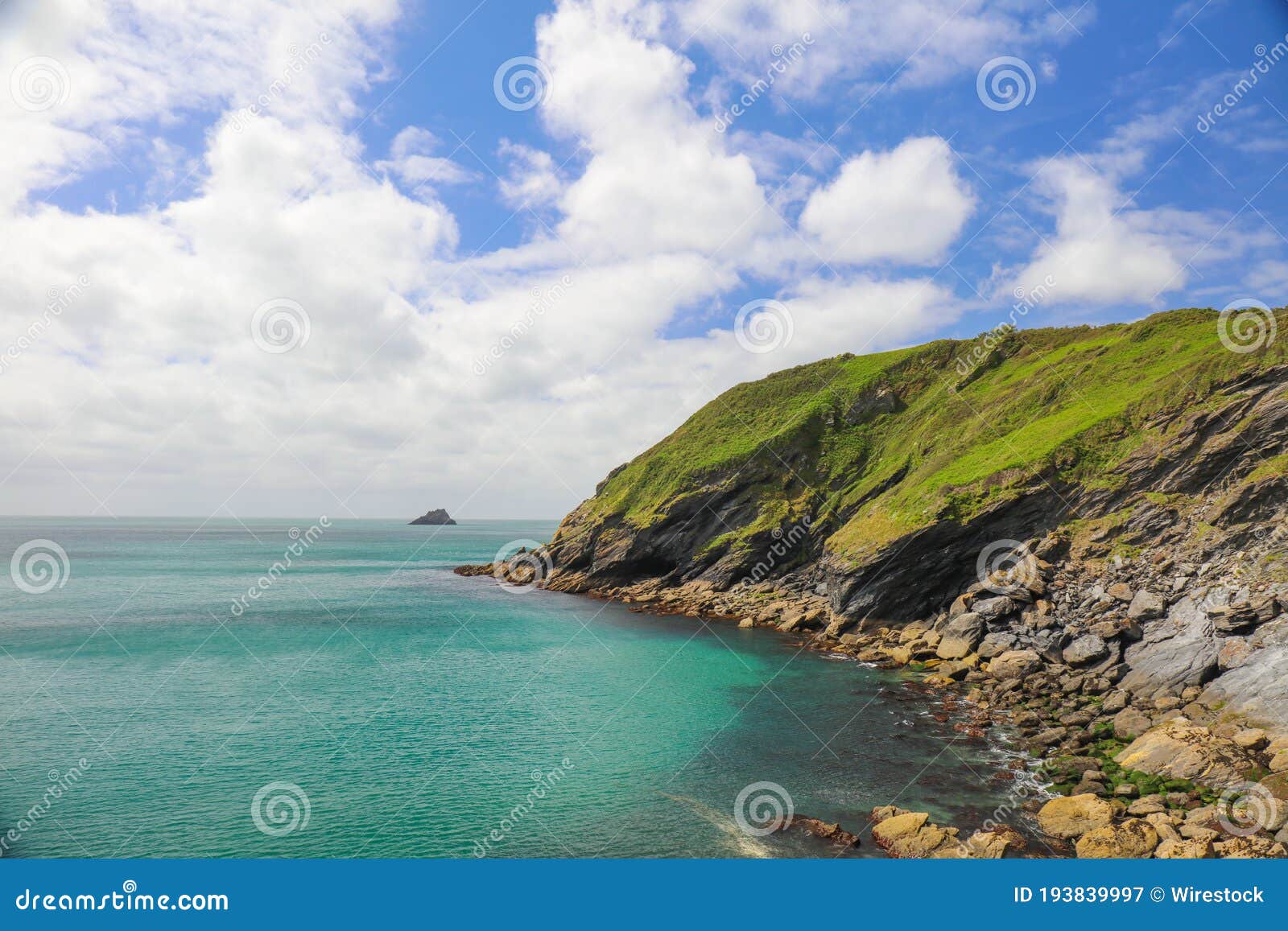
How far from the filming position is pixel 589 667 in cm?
4306

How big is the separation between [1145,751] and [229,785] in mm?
34303

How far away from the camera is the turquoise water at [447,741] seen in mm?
20484

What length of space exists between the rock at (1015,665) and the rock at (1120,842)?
16.9 metres

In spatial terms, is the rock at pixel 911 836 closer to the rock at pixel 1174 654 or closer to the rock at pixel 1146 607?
the rock at pixel 1174 654

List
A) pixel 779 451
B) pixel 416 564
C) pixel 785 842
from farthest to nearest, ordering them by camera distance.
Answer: pixel 416 564
pixel 779 451
pixel 785 842

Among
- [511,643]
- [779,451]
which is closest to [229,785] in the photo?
[511,643]

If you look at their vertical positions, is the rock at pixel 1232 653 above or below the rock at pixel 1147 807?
above

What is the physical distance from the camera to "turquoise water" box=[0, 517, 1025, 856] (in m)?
20.5

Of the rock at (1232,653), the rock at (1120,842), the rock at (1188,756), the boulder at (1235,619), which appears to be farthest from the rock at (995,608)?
the rock at (1120,842)

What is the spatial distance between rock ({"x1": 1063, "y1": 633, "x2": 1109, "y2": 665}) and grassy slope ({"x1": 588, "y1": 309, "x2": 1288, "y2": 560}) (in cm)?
1445

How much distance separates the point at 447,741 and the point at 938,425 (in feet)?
205

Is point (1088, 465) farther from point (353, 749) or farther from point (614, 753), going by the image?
point (353, 749)

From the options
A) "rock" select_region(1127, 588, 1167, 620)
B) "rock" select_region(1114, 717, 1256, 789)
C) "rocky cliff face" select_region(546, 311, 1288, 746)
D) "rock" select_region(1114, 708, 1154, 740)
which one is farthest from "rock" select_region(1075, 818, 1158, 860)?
"rock" select_region(1127, 588, 1167, 620)

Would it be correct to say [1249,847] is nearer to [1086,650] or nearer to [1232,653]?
[1232,653]
